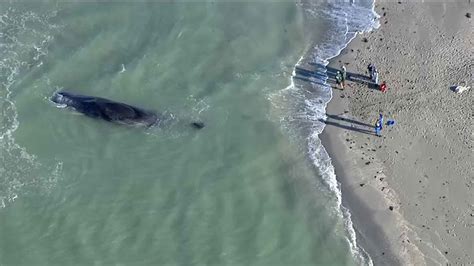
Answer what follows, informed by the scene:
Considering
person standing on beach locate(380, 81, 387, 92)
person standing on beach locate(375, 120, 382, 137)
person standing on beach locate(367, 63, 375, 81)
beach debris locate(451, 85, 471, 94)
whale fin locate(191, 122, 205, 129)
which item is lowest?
beach debris locate(451, 85, 471, 94)

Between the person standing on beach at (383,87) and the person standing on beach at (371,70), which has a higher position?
the person standing on beach at (371,70)

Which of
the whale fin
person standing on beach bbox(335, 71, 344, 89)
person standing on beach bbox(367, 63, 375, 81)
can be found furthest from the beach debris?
the whale fin

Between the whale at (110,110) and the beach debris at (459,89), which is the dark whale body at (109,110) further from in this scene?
the beach debris at (459,89)

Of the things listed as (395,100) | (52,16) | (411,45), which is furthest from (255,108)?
(52,16)

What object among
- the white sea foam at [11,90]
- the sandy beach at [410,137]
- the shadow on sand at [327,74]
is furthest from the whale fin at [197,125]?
the white sea foam at [11,90]

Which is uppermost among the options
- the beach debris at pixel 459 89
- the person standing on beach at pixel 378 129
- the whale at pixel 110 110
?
the whale at pixel 110 110

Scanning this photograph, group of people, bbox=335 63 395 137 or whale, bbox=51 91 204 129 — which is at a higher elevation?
whale, bbox=51 91 204 129

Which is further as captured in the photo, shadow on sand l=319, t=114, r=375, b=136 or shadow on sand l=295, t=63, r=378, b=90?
shadow on sand l=295, t=63, r=378, b=90

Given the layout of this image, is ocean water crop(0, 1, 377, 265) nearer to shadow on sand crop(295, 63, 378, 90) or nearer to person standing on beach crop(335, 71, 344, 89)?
shadow on sand crop(295, 63, 378, 90)

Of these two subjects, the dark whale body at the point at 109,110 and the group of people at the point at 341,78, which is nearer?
the dark whale body at the point at 109,110
